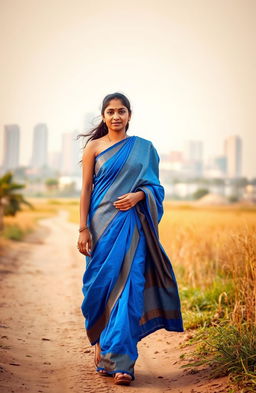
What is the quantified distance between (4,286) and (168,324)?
4.52 m

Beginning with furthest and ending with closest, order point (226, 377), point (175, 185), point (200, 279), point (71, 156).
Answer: point (71, 156) → point (175, 185) → point (200, 279) → point (226, 377)

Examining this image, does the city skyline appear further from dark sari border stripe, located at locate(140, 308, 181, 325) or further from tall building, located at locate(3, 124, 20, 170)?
dark sari border stripe, located at locate(140, 308, 181, 325)

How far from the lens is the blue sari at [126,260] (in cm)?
371

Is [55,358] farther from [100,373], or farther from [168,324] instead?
[168,324]

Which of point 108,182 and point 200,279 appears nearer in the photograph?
point 108,182

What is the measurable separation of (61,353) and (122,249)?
1.36 meters

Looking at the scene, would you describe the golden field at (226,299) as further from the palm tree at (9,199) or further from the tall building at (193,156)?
the tall building at (193,156)

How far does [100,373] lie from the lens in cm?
385

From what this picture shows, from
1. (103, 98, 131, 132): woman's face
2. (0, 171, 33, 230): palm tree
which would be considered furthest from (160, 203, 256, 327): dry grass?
(0, 171, 33, 230): palm tree

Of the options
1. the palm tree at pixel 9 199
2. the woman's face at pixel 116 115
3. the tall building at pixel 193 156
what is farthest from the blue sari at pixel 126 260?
the tall building at pixel 193 156

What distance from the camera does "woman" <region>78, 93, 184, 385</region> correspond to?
3674 millimetres

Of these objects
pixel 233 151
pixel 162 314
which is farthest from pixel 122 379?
pixel 233 151

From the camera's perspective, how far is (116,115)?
404 centimetres

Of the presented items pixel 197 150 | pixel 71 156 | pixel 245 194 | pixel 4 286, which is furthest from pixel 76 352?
pixel 197 150
